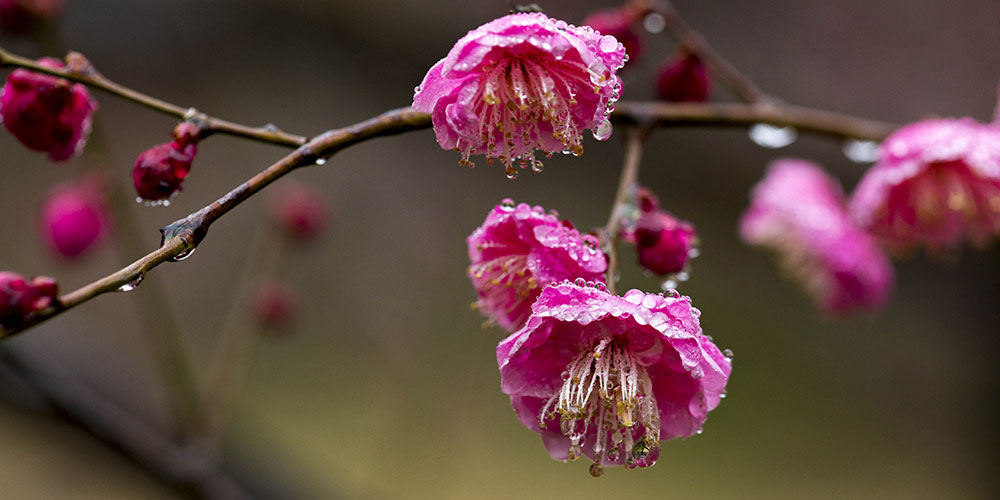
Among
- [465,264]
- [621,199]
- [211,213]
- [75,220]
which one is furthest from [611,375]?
[465,264]

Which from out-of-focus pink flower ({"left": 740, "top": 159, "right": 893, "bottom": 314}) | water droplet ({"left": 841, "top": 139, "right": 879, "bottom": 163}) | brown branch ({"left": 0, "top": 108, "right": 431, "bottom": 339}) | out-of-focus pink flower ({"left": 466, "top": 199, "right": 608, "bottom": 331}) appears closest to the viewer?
brown branch ({"left": 0, "top": 108, "right": 431, "bottom": 339})

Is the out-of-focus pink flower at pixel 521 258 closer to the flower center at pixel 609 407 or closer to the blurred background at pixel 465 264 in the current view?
the flower center at pixel 609 407

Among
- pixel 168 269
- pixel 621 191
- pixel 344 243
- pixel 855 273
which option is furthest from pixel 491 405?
pixel 621 191

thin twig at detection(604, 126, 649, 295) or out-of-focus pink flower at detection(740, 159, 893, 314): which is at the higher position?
out-of-focus pink flower at detection(740, 159, 893, 314)

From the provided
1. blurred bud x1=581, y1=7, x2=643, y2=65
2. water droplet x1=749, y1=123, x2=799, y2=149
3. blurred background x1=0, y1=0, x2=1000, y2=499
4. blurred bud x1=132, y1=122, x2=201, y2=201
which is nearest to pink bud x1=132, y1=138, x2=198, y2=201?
blurred bud x1=132, y1=122, x2=201, y2=201

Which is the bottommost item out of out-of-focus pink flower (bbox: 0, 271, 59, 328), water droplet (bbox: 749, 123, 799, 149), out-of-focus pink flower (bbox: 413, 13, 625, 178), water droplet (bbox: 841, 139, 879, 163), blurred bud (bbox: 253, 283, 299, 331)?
out-of-focus pink flower (bbox: 0, 271, 59, 328)

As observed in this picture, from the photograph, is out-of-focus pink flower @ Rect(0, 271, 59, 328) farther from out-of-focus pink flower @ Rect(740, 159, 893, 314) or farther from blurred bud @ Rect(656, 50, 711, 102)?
out-of-focus pink flower @ Rect(740, 159, 893, 314)

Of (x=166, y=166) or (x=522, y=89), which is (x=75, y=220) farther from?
(x=522, y=89)
